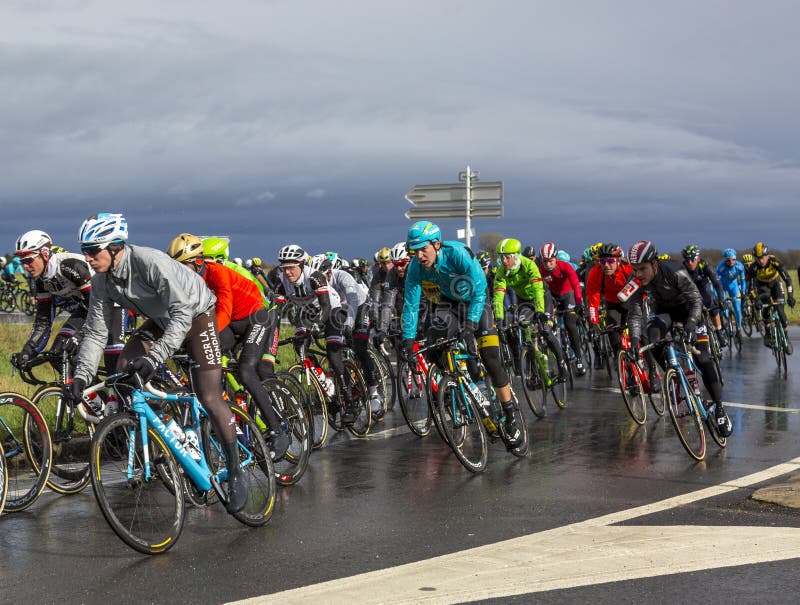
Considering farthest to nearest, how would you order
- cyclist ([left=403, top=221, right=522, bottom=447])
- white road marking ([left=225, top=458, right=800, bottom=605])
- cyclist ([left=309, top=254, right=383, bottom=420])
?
cyclist ([left=309, top=254, right=383, bottom=420]) → cyclist ([left=403, top=221, right=522, bottom=447]) → white road marking ([left=225, top=458, right=800, bottom=605])

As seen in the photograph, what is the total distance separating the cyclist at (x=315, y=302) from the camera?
399 inches

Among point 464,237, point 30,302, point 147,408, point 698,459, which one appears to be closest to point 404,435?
point 698,459

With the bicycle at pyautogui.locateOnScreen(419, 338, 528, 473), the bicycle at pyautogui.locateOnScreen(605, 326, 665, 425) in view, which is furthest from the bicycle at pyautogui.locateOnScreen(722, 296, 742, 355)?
the bicycle at pyautogui.locateOnScreen(419, 338, 528, 473)

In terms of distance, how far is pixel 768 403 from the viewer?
1297 centimetres

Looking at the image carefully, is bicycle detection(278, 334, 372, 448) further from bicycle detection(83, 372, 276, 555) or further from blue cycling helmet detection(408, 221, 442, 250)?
bicycle detection(83, 372, 276, 555)

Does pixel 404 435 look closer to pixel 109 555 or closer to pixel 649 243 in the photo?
pixel 649 243

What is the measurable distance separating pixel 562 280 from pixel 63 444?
31.6 feet

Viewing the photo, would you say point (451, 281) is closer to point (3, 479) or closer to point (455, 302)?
point (455, 302)

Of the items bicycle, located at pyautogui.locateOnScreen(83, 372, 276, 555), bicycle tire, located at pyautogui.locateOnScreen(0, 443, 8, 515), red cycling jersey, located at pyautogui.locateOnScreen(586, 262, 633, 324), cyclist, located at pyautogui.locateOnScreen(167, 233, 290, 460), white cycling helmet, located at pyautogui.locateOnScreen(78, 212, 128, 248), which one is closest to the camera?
bicycle, located at pyautogui.locateOnScreen(83, 372, 276, 555)

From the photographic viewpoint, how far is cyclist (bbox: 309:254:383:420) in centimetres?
1117

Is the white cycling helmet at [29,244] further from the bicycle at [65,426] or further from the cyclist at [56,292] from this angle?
the bicycle at [65,426]

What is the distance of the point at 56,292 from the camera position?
8.77 metres

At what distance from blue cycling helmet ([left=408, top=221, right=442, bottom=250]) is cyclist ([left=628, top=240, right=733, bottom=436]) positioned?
7.63 feet

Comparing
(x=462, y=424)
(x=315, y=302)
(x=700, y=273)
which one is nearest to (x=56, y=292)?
(x=315, y=302)
